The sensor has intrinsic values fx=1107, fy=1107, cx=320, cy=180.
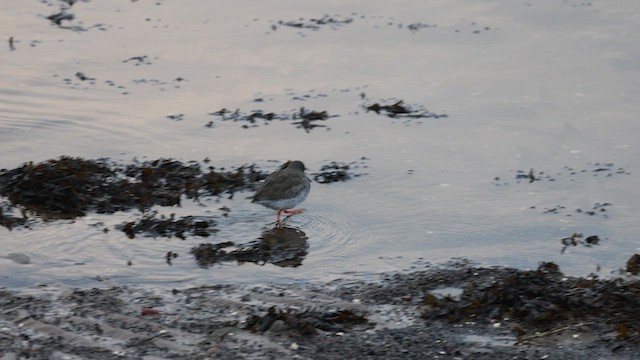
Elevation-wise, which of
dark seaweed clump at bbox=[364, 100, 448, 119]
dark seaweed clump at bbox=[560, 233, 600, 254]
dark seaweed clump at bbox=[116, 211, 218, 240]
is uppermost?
dark seaweed clump at bbox=[364, 100, 448, 119]

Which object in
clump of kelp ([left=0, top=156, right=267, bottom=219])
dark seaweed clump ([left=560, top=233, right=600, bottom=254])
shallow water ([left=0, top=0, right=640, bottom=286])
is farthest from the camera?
clump of kelp ([left=0, top=156, right=267, bottom=219])

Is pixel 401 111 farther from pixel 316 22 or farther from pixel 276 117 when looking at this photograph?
pixel 316 22

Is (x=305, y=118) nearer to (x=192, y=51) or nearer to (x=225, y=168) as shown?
(x=225, y=168)

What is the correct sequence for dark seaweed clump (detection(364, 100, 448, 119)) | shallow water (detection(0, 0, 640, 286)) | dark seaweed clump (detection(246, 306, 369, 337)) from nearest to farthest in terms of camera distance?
dark seaweed clump (detection(246, 306, 369, 337)), shallow water (detection(0, 0, 640, 286)), dark seaweed clump (detection(364, 100, 448, 119))

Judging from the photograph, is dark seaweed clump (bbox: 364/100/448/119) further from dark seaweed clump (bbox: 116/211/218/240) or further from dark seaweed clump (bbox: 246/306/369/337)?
dark seaweed clump (bbox: 246/306/369/337)

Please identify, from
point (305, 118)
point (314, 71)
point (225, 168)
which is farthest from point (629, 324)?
point (314, 71)

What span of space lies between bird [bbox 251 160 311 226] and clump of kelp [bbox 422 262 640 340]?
2.32m

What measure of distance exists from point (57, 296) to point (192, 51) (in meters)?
8.62

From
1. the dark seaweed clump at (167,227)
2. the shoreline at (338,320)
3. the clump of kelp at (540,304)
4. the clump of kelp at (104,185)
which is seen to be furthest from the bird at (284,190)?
the clump of kelp at (540,304)

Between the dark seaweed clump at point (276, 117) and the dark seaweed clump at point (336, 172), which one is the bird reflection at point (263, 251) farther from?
the dark seaweed clump at point (276, 117)

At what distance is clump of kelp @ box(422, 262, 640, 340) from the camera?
318 inches

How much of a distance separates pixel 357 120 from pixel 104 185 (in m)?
3.80

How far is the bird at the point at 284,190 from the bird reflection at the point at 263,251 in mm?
331

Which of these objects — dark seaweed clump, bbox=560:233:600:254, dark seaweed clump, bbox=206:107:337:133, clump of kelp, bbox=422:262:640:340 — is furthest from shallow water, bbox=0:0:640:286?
clump of kelp, bbox=422:262:640:340
